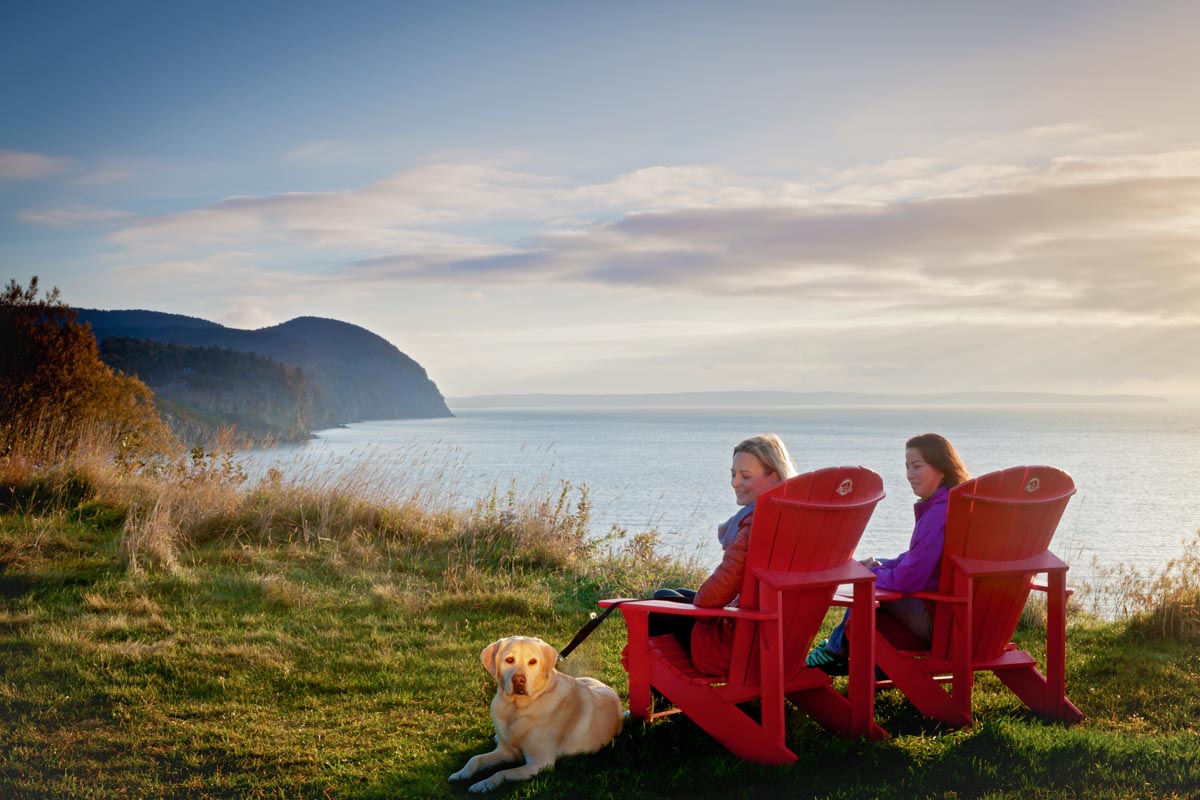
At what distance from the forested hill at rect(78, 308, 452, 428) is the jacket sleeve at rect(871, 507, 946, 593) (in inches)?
2645

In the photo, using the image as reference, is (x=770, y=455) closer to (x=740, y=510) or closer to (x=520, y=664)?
(x=740, y=510)

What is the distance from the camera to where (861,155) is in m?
11.8

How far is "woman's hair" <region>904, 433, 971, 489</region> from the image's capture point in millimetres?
4508

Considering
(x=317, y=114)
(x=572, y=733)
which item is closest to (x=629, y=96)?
(x=317, y=114)

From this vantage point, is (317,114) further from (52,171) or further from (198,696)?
(198,696)

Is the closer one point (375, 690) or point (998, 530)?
point (998, 530)

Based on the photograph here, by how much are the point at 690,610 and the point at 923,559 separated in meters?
1.33

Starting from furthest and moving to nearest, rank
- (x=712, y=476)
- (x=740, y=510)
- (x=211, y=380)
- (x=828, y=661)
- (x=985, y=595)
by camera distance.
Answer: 1. (x=211, y=380)
2. (x=712, y=476)
3. (x=828, y=661)
4. (x=985, y=595)
5. (x=740, y=510)

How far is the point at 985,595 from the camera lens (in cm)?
423

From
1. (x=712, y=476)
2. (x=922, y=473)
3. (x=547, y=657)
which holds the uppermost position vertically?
(x=922, y=473)

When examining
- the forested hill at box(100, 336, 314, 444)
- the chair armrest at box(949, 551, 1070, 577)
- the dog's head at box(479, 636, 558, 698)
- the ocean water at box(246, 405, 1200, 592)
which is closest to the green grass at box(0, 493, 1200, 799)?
the dog's head at box(479, 636, 558, 698)

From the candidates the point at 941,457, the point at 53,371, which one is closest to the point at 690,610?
the point at 941,457

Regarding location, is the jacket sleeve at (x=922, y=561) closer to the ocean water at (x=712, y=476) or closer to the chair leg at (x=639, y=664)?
the chair leg at (x=639, y=664)

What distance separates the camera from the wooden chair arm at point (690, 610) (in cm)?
354
